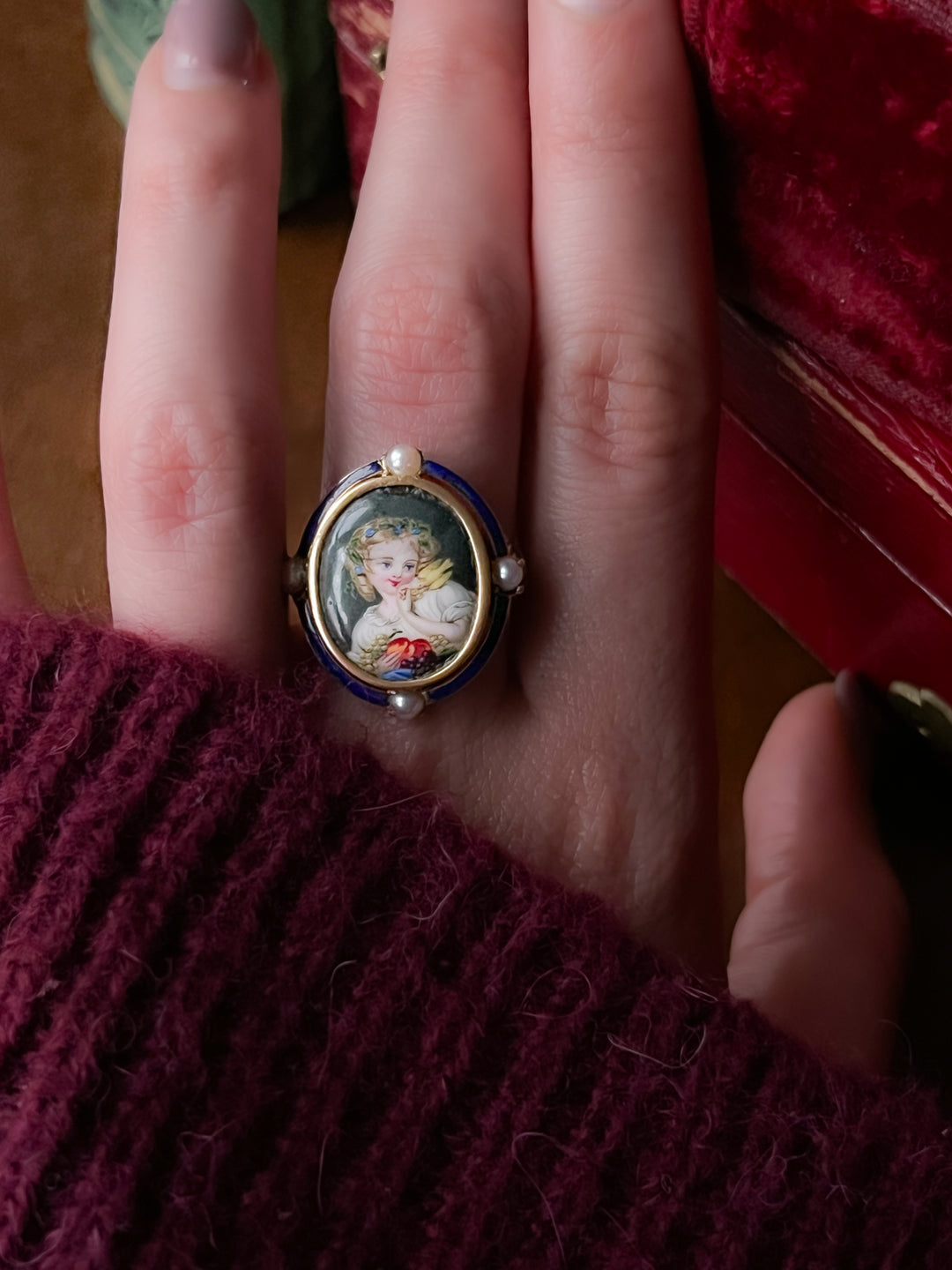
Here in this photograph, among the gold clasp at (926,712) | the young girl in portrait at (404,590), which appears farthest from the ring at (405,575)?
the gold clasp at (926,712)

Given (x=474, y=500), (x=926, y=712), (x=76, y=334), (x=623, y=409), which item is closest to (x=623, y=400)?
(x=623, y=409)

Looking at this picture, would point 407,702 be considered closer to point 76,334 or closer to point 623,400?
point 623,400

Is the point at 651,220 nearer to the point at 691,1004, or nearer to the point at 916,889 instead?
the point at 691,1004

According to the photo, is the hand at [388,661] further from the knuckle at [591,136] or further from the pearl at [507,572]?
the knuckle at [591,136]

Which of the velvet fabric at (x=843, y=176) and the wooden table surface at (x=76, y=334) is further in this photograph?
the wooden table surface at (x=76, y=334)

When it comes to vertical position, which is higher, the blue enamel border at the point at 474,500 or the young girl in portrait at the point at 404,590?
the blue enamel border at the point at 474,500

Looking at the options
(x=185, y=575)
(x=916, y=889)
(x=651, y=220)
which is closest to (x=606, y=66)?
(x=651, y=220)

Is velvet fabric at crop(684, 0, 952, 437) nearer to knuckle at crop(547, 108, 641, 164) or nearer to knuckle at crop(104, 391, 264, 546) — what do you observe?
knuckle at crop(547, 108, 641, 164)
